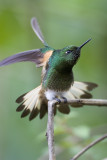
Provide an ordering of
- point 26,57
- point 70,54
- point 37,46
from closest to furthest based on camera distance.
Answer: point 26,57, point 70,54, point 37,46

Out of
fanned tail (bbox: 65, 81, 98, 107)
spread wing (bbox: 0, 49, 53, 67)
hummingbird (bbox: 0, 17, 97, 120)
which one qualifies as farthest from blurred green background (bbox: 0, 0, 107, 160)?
spread wing (bbox: 0, 49, 53, 67)

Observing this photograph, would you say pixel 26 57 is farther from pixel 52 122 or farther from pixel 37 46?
pixel 37 46

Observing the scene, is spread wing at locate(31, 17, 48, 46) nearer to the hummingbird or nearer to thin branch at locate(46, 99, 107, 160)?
the hummingbird

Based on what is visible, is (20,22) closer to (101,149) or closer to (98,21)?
(98,21)

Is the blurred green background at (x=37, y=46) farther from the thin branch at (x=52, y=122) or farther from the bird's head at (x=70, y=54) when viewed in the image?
the thin branch at (x=52, y=122)

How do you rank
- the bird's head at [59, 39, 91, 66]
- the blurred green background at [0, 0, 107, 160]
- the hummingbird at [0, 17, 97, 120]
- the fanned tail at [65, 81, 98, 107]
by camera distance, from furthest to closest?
the blurred green background at [0, 0, 107, 160]
the fanned tail at [65, 81, 98, 107]
the hummingbird at [0, 17, 97, 120]
the bird's head at [59, 39, 91, 66]

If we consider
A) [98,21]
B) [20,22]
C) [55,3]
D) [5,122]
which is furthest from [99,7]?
[5,122]

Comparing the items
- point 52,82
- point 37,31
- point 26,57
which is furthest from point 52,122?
point 37,31
